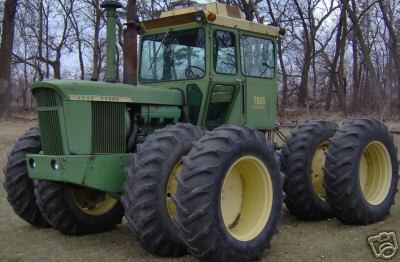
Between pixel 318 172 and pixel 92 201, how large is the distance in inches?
115

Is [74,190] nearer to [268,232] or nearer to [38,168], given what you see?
[38,168]

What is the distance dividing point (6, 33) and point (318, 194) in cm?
2120

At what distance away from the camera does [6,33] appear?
82.8ft

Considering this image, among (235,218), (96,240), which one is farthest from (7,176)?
(235,218)

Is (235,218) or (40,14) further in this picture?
(40,14)

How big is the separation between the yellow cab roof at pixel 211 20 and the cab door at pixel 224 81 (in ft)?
0.36

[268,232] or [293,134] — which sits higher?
[293,134]

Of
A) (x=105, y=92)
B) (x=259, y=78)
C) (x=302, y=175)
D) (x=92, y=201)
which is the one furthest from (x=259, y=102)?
(x=92, y=201)

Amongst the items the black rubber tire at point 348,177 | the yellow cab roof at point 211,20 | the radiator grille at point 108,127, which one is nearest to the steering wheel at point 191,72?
the yellow cab roof at point 211,20

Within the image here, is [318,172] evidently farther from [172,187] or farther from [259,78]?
[172,187]

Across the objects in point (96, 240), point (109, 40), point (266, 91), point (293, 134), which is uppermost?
point (109, 40)

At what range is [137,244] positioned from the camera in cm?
612

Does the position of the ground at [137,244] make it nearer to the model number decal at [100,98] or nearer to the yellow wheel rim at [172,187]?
the yellow wheel rim at [172,187]

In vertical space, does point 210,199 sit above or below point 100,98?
below
